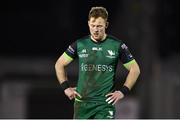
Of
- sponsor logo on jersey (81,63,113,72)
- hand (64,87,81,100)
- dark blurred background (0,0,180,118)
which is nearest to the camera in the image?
sponsor logo on jersey (81,63,113,72)

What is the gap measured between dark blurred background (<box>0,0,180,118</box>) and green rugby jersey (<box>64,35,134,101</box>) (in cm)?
1002

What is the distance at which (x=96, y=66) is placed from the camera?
20.1ft

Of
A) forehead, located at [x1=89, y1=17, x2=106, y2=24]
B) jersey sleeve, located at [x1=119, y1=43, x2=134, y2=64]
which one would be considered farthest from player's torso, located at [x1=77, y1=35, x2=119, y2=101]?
forehead, located at [x1=89, y1=17, x2=106, y2=24]

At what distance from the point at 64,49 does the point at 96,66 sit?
458 inches

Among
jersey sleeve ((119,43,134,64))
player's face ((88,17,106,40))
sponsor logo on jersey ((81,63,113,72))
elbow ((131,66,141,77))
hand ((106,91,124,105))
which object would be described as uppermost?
player's face ((88,17,106,40))

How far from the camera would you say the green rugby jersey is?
612cm

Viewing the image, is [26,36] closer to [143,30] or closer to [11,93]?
[11,93]

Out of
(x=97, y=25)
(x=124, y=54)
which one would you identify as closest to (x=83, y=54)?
(x=97, y=25)

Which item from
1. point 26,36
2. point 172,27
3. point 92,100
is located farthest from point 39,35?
point 92,100

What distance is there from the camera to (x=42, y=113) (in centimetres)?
1752

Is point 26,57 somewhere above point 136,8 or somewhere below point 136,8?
below

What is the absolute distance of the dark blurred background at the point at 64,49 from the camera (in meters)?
17.1

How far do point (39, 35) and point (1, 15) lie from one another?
1151 millimetres

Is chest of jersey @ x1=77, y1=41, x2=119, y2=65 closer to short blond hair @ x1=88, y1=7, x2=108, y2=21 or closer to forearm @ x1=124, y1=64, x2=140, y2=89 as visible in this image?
forearm @ x1=124, y1=64, x2=140, y2=89
